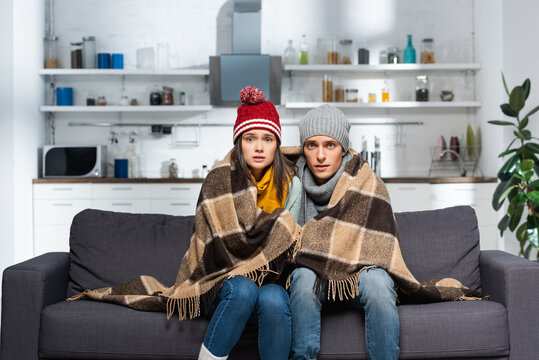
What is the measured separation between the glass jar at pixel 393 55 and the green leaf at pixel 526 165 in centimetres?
179

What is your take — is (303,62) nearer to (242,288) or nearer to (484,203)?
(484,203)

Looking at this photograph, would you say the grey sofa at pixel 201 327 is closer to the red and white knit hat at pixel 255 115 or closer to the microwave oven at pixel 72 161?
the red and white knit hat at pixel 255 115

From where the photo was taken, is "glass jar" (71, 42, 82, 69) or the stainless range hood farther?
"glass jar" (71, 42, 82, 69)

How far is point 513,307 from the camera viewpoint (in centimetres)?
215

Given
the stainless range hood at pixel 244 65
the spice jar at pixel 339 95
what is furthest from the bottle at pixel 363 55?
the stainless range hood at pixel 244 65

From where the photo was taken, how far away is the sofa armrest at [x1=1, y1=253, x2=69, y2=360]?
216cm

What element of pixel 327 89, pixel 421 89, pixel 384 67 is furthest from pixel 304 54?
pixel 421 89

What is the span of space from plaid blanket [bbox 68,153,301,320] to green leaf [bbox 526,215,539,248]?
7.57 feet

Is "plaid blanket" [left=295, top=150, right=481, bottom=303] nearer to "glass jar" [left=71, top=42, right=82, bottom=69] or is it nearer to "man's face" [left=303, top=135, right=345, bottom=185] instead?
"man's face" [left=303, top=135, right=345, bottom=185]

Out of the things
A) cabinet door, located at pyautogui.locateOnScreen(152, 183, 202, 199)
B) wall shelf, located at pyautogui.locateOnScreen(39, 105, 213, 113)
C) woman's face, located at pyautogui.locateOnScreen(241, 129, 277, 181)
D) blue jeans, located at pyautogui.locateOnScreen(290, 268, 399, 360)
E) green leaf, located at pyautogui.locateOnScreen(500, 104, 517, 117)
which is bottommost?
blue jeans, located at pyautogui.locateOnScreen(290, 268, 399, 360)

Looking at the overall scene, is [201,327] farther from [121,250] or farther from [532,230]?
[532,230]

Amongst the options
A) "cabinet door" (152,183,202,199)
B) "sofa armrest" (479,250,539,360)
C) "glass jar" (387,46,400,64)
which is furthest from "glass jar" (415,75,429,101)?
"sofa armrest" (479,250,539,360)

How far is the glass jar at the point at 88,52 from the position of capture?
5.24 metres

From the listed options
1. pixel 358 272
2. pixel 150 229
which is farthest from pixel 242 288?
pixel 150 229
